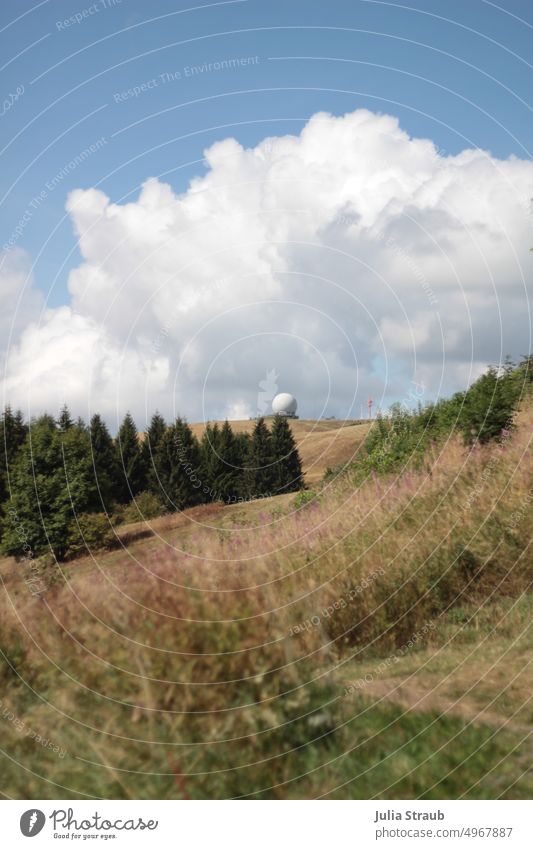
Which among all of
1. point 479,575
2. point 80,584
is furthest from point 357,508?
point 80,584

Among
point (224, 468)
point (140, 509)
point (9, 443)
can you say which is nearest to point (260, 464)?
point (224, 468)

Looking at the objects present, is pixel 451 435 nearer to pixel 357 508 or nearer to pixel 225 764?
pixel 357 508

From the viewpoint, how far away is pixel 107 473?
24453mm

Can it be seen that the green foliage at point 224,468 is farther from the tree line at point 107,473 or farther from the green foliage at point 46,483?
the green foliage at point 46,483

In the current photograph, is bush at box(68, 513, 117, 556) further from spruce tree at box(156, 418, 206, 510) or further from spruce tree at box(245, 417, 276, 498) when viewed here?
spruce tree at box(245, 417, 276, 498)

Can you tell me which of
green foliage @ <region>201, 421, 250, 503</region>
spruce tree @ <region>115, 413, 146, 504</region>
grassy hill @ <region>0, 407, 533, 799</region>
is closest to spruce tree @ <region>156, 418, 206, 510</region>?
green foliage @ <region>201, 421, 250, 503</region>

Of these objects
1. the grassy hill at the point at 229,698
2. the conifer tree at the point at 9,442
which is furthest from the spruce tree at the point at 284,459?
the grassy hill at the point at 229,698

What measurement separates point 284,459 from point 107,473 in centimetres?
3146

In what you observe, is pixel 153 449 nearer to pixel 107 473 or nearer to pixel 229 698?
pixel 107 473

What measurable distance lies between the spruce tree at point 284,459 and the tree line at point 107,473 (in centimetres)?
9

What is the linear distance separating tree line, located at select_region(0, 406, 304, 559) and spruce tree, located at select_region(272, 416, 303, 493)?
0.31 feet

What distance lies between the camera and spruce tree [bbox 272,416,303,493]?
54406 mm

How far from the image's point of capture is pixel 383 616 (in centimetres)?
861
